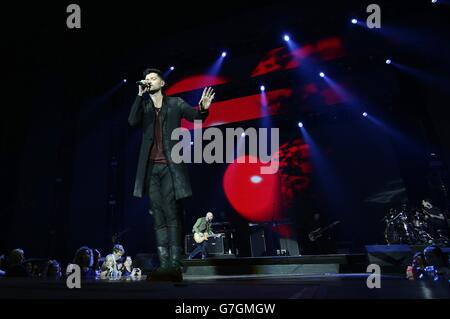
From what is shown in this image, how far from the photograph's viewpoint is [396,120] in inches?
336

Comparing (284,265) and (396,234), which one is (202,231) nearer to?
(284,265)

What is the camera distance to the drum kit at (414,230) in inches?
231

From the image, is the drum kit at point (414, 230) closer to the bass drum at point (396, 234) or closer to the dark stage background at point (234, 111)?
the bass drum at point (396, 234)

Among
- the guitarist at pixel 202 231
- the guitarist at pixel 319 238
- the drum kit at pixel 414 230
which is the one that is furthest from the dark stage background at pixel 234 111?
the guitarist at pixel 202 231

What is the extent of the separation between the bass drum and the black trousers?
606 cm

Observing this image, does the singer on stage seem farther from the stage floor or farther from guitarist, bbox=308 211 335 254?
guitarist, bbox=308 211 335 254

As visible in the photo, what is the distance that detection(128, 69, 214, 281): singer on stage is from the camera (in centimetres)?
247

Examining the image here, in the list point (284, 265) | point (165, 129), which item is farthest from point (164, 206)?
point (284, 265)

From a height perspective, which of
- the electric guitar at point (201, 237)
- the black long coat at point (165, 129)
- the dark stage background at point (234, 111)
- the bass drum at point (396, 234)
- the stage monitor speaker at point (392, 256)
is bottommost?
the stage monitor speaker at point (392, 256)

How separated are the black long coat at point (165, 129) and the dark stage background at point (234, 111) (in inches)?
233

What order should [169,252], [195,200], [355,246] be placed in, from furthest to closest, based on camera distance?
[195,200] → [355,246] → [169,252]
